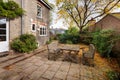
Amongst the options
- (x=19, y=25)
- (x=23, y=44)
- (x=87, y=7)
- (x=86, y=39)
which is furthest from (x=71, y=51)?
(x=87, y=7)

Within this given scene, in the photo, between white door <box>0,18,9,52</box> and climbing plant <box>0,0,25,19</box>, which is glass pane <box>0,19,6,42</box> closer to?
white door <box>0,18,9,52</box>

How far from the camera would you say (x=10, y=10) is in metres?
6.49

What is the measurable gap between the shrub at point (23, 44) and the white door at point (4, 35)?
0.48 m

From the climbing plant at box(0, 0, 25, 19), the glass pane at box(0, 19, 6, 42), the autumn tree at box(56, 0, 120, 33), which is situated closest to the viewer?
the climbing plant at box(0, 0, 25, 19)

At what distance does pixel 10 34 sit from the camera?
6.72 m

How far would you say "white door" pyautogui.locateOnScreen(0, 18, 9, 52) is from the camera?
6.14 meters

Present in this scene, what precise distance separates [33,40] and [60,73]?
444 centimetres

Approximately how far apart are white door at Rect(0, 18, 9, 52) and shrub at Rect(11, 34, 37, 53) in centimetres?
48

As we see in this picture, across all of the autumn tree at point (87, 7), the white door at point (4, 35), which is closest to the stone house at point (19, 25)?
the white door at point (4, 35)

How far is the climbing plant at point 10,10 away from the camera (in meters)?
5.91

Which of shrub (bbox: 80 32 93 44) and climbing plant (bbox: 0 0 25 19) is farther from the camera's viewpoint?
shrub (bbox: 80 32 93 44)

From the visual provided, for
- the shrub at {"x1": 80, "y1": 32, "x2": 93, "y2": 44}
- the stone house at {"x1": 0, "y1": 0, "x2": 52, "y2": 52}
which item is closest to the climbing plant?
the stone house at {"x1": 0, "y1": 0, "x2": 52, "y2": 52}

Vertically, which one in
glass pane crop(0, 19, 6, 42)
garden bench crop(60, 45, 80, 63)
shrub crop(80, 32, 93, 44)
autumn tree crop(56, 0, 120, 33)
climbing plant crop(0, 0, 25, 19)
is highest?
autumn tree crop(56, 0, 120, 33)

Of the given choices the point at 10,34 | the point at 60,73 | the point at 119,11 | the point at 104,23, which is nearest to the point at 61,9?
the point at 104,23
